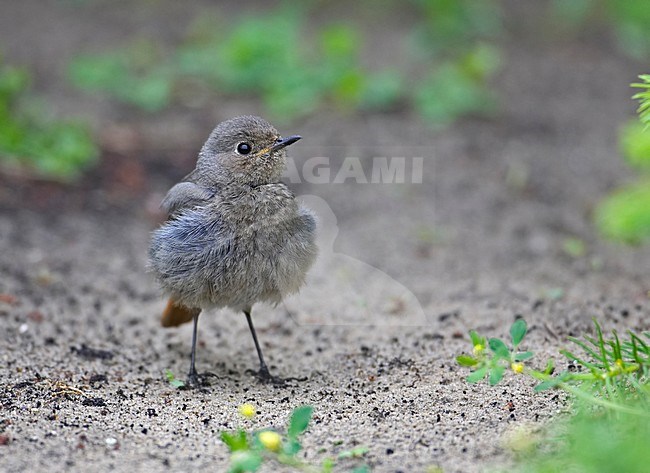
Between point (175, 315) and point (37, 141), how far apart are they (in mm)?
2943

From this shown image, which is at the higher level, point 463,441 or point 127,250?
point 127,250

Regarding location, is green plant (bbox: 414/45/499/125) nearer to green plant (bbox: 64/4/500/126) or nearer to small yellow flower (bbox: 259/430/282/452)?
green plant (bbox: 64/4/500/126)

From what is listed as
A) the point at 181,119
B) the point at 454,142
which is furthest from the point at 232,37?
the point at 454,142

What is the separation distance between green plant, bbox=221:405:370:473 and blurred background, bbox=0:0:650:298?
2.70 meters

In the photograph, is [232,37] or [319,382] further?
[232,37]

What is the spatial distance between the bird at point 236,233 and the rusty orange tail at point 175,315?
6cm

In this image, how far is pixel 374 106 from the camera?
8.62 m

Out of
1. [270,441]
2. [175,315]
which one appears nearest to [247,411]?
[270,441]

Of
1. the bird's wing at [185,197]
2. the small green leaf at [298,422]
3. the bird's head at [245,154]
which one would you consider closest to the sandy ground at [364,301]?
the small green leaf at [298,422]

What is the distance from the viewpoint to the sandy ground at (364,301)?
367cm

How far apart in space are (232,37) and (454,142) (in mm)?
2895

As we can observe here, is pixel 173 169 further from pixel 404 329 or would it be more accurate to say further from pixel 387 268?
pixel 404 329

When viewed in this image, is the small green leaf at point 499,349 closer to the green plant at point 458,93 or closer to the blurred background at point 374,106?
the blurred background at point 374,106

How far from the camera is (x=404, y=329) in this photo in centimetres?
528
